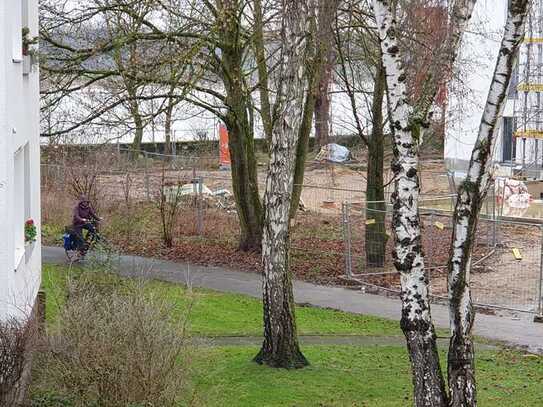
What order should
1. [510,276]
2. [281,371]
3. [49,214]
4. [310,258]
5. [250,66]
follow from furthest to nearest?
[49,214]
[250,66]
[310,258]
[510,276]
[281,371]

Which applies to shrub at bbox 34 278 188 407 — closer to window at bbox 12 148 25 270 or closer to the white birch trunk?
the white birch trunk

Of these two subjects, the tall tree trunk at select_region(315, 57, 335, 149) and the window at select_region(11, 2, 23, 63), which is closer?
the window at select_region(11, 2, 23, 63)

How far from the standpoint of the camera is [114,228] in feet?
84.3

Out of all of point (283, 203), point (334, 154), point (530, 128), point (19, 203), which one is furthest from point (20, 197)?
point (530, 128)

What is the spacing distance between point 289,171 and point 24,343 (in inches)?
192

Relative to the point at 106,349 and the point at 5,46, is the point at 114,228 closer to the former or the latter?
the point at 5,46

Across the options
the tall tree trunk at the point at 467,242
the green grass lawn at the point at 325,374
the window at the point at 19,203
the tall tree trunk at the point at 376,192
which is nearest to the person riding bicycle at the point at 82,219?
the green grass lawn at the point at 325,374

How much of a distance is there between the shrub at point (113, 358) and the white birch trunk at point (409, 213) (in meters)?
2.27

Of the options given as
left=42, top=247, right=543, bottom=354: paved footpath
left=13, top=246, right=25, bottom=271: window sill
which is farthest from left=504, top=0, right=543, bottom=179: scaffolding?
left=13, top=246, right=25, bottom=271: window sill

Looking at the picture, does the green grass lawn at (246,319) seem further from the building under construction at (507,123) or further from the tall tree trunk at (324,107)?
the building under construction at (507,123)

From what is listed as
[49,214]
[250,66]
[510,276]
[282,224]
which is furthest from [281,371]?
[49,214]

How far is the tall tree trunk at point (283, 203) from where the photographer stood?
1277 cm

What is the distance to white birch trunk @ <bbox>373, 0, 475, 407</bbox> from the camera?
9336 millimetres

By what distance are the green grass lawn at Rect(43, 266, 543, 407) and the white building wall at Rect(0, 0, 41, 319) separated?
1.60 feet
